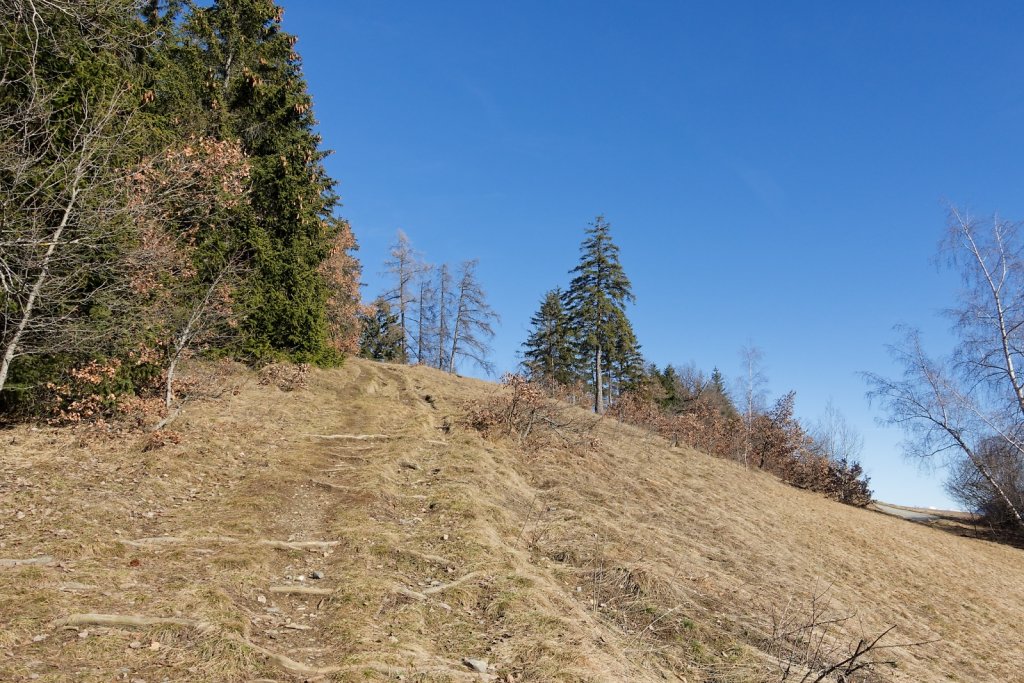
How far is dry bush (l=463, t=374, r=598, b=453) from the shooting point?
542 inches

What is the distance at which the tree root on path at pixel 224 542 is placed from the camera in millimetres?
A: 6215

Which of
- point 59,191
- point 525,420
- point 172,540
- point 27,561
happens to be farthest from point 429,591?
point 59,191

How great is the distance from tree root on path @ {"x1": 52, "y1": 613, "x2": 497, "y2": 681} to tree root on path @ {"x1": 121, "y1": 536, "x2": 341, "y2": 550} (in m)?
1.79

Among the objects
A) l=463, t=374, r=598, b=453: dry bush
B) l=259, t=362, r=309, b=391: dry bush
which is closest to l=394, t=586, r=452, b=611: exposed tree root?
l=463, t=374, r=598, b=453: dry bush

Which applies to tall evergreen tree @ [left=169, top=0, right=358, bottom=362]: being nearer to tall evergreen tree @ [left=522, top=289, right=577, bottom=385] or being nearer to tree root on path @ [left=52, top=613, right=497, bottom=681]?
tree root on path @ [left=52, top=613, right=497, bottom=681]

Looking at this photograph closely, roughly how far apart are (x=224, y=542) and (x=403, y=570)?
2.25 meters

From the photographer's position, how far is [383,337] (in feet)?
129

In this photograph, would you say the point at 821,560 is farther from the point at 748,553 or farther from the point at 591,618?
the point at 591,618

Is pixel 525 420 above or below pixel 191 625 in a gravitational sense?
above

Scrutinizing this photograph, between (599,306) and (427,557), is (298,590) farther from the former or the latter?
(599,306)

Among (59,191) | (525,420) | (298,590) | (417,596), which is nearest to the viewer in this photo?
(298,590)

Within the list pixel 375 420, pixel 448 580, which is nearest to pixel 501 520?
pixel 448 580

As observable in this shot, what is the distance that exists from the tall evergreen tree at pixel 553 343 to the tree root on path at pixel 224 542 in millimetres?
30948

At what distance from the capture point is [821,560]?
11.9 metres
